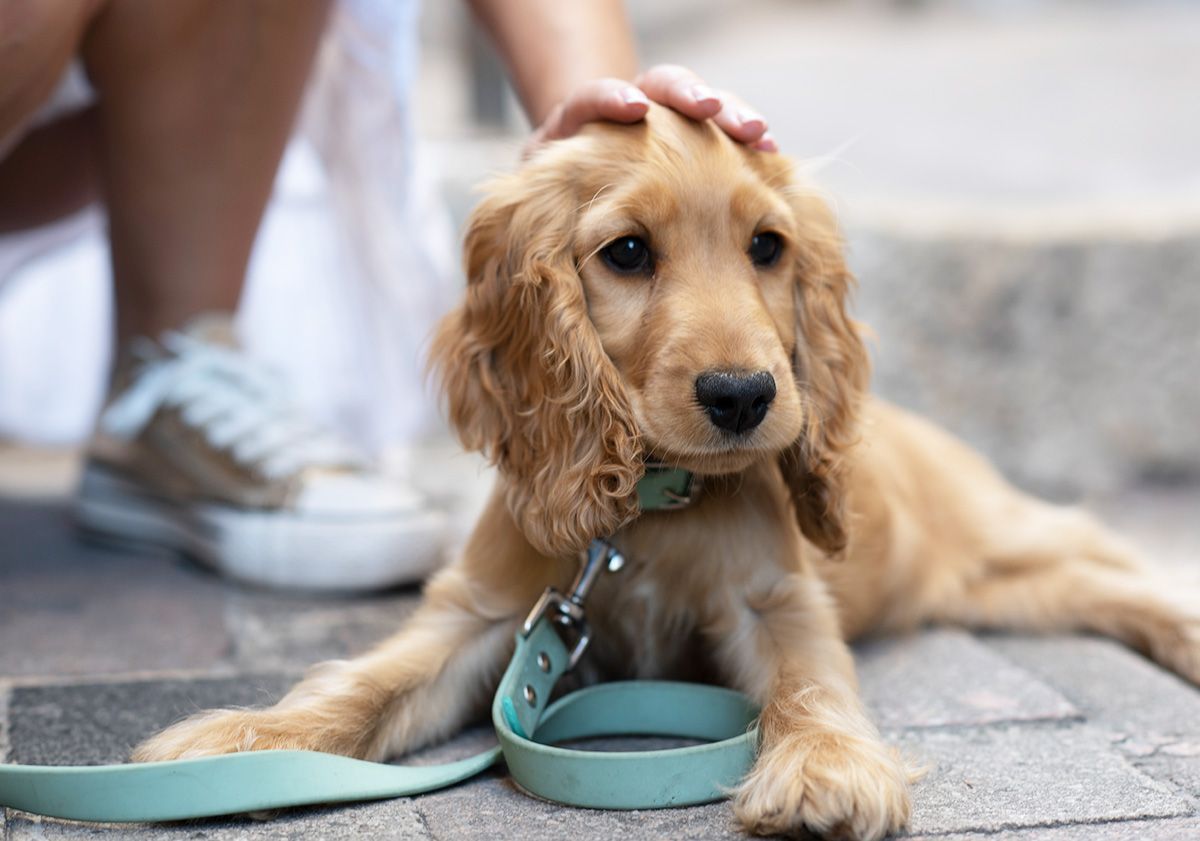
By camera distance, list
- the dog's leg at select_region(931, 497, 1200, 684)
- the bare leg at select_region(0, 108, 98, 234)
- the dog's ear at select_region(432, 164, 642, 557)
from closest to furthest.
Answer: the dog's ear at select_region(432, 164, 642, 557) < the dog's leg at select_region(931, 497, 1200, 684) < the bare leg at select_region(0, 108, 98, 234)

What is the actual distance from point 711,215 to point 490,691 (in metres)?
0.76

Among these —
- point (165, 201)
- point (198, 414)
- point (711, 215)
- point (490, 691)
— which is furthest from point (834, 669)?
point (165, 201)

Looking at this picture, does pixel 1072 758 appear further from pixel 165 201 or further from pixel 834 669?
pixel 165 201

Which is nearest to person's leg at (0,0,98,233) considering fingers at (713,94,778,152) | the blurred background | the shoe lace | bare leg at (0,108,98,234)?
bare leg at (0,108,98,234)

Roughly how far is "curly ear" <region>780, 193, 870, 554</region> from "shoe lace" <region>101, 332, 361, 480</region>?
44.6 inches

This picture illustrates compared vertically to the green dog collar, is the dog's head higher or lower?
higher

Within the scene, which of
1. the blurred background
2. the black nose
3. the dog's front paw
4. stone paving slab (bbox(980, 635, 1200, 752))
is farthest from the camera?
the blurred background

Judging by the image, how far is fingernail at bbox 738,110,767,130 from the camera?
76.0 inches

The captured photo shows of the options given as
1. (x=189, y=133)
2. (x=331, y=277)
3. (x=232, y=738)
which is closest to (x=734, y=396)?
(x=232, y=738)

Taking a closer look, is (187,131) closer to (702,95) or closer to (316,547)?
(316,547)

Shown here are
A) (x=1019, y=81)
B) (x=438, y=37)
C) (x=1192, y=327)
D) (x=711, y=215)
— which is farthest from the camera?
(x=438, y=37)

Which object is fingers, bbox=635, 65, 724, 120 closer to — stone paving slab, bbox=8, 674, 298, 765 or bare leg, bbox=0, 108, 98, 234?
stone paving slab, bbox=8, 674, 298, 765

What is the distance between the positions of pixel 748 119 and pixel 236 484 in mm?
1327

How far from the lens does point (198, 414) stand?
2773mm
